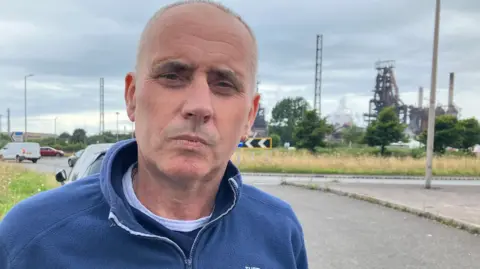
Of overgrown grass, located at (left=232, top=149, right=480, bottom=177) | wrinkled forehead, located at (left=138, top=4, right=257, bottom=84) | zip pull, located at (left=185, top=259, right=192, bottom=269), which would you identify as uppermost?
wrinkled forehead, located at (left=138, top=4, right=257, bottom=84)

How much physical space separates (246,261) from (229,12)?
0.87 metres

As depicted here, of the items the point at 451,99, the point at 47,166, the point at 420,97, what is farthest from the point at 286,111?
the point at 47,166

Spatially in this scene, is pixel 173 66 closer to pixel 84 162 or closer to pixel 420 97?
pixel 84 162

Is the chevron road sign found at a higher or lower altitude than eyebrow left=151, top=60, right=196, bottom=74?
lower

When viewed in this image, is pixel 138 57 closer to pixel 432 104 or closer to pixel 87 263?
pixel 87 263

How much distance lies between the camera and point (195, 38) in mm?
1492

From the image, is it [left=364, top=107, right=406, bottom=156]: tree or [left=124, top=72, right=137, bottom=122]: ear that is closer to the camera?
[left=124, top=72, right=137, bottom=122]: ear

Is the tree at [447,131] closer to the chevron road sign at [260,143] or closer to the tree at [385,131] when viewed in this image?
the tree at [385,131]

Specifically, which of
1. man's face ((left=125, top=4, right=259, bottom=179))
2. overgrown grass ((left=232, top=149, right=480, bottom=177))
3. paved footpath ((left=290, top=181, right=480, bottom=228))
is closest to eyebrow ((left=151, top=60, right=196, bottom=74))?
man's face ((left=125, top=4, right=259, bottom=179))

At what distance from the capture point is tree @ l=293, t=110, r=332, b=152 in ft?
119

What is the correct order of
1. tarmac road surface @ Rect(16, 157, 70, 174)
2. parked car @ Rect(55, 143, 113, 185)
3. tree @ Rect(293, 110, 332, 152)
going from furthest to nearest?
tree @ Rect(293, 110, 332, 152) < tarmac road surface @ Rect(16, 157, 70, 174) < parked car @ Rect(55, 143, 113, 185)

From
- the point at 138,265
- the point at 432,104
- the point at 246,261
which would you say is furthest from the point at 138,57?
the point at 432,104

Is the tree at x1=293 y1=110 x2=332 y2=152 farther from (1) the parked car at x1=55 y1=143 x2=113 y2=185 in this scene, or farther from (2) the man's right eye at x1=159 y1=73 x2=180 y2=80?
(2) the man's right eye at x1=159 y1=73 x2=180 y2=80

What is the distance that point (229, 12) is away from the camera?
1588 millimetres
